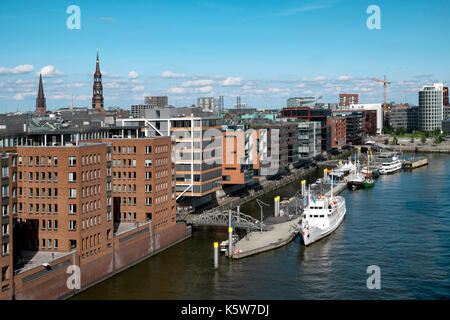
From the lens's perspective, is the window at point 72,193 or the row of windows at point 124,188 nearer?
the window at point 72,193

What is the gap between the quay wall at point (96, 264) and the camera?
4625cm

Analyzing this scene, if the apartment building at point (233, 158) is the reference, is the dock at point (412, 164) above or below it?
below

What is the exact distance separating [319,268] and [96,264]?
77.3 feet

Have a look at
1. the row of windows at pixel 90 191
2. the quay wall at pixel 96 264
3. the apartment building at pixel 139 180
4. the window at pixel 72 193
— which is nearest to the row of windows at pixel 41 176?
the window at pixel 72 193

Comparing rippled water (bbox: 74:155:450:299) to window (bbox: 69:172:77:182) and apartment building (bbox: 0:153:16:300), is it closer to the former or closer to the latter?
apartment building (bbox: 0:153:16:300)

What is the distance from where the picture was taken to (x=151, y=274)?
193 feet

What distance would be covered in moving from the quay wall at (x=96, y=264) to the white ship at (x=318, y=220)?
15923 mm

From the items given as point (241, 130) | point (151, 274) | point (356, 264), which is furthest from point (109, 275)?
point (241, 130)

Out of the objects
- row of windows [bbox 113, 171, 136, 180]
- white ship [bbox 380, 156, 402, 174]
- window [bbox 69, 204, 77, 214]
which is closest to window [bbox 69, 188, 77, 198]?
window [bbox 69, 204, 77, 214]
